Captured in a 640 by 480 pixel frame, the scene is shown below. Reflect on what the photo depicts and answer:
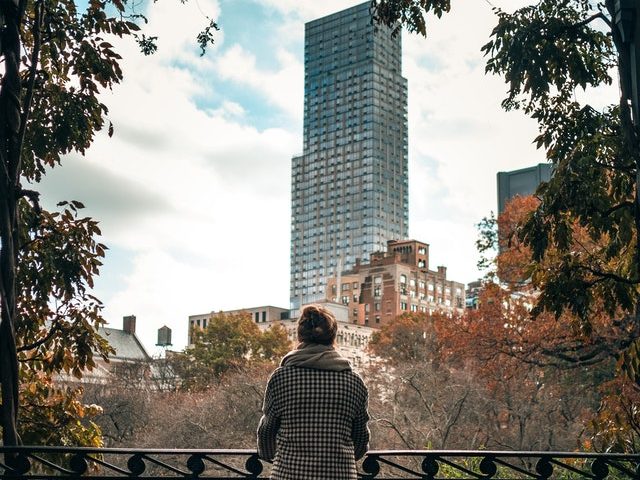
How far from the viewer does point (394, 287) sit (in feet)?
391

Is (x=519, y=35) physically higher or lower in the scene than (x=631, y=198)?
higher

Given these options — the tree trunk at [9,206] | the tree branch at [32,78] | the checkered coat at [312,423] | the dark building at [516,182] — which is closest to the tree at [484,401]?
the tree branch at [32,78]

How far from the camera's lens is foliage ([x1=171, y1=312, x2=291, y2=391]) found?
54.4m

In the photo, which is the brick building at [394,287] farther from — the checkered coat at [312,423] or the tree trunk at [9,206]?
the checkered coat at [312,423]

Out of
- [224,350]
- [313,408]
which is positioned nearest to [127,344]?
[224,350]

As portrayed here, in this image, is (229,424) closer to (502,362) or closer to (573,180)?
(502,362)

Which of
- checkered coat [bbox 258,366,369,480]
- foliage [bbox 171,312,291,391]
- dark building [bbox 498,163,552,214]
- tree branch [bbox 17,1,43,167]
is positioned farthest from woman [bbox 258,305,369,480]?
dark building [bbox 498,163,552,214]

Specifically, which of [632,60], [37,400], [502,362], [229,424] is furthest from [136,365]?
[632,60]

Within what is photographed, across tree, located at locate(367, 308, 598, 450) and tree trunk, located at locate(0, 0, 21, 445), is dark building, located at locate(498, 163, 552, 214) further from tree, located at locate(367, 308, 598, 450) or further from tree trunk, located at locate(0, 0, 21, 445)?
tree trunk, located at locate(0, 0, 21, 445)

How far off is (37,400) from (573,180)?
485 cm

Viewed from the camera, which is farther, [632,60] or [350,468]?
[632,60]

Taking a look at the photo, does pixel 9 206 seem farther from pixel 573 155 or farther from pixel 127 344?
pixel 127 344

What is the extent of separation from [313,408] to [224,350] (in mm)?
53493

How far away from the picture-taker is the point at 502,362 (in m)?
26.8
